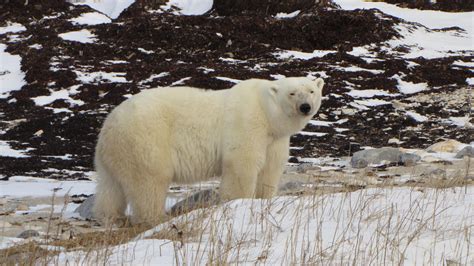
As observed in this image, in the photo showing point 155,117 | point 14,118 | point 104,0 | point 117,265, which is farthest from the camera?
point 104,0

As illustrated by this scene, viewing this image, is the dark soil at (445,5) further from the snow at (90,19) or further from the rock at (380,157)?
the rock at (380,157)

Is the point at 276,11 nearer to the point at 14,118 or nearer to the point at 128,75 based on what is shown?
the point at 128,75

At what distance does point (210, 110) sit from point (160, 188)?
0.96 metres

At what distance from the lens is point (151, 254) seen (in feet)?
15.2

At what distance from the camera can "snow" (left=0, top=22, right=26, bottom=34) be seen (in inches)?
1198

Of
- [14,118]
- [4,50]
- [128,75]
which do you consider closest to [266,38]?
[128,75]

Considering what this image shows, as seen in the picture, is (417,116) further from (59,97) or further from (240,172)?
(240,172)

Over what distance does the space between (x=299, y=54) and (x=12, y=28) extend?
12062 millimetres

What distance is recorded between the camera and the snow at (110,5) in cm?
3747

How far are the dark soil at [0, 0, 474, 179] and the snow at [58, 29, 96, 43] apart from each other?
0.33m

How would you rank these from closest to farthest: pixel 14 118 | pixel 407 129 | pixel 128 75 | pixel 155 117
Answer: pixel 155 117 < pixel 407 129 < pixel 14 118 < pixel 128 75

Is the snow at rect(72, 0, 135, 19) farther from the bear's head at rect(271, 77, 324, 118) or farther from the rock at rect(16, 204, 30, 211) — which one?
the bear's head at rect(271, 77, 324, 118)

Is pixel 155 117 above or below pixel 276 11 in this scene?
above

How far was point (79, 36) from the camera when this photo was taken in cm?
2942
